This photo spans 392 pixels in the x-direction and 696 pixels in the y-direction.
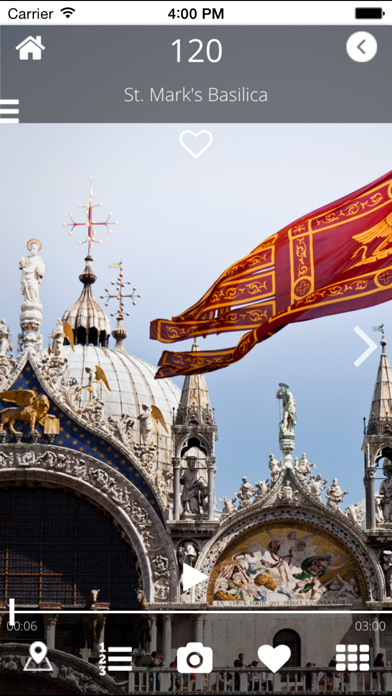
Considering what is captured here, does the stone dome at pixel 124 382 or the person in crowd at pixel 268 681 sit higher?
the stone dome at pixel 124 382

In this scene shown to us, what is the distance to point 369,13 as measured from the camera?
14195 millimetres

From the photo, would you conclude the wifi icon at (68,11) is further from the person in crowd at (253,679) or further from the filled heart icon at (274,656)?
the person in crowd at (253,679)

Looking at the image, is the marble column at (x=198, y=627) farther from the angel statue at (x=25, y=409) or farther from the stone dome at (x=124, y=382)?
the stone dome at (x=124, y=382)

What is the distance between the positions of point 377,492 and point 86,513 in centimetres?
675

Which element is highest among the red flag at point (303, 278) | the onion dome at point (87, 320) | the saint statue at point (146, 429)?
the onion dome at point (87, 320)

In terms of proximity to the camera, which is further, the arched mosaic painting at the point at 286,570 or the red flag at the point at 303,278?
the arched mosaic painting at the point at 286,570

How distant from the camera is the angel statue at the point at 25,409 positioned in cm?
2619

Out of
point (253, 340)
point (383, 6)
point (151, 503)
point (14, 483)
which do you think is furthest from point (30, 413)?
point (383, 6)

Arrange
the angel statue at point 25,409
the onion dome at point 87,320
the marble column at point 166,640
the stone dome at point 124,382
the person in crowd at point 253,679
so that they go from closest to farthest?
the person in crowd at point 253,679 < the marble column at point 166,640 < the angel statue at point 25,409 < the stone dome at point 124,382 < the onion dome at point 87,320

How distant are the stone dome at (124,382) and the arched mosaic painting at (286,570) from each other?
46.6ft

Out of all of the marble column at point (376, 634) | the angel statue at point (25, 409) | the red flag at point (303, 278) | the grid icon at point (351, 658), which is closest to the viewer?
the grid icon at point (351, 658)

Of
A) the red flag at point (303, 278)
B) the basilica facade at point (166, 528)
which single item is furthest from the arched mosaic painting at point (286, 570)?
the red flag at point (303, 278)

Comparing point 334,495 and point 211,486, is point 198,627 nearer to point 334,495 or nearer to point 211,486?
point 211,486

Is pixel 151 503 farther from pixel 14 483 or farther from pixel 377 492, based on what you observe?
pixel 377 492
